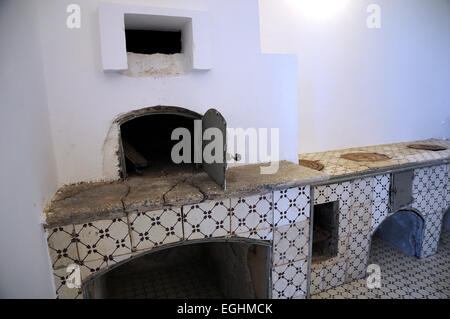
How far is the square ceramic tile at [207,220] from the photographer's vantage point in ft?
6.55

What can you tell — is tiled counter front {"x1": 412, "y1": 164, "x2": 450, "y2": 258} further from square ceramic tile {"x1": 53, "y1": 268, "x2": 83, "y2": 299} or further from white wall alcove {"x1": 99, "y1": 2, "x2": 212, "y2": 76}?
square ceramic tile {"x1": 53, "y1": 268, "x2": 83, "y2": 299}

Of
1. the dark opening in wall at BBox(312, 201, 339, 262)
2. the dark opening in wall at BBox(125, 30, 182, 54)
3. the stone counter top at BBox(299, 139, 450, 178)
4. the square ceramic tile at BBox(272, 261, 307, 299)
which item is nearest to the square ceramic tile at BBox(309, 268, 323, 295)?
the dark opening in wall at BBox(312, 201, 339, 262)

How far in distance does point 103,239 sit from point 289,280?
1491mm

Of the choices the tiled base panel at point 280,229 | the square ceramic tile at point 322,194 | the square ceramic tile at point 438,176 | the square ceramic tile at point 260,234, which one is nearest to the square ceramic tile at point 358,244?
the tiled base panel at point 280,229

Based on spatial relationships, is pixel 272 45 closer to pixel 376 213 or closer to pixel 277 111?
pixel 277 111

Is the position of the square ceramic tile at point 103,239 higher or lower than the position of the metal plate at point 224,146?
lower

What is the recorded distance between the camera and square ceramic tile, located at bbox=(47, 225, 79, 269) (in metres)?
1.74

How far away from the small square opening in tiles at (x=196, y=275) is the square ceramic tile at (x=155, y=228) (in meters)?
0.77

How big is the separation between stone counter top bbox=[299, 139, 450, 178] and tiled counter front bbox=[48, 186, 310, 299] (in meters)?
0.71

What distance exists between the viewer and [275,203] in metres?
2.24

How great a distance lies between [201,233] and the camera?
205 cm

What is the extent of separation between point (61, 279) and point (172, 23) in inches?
74.5

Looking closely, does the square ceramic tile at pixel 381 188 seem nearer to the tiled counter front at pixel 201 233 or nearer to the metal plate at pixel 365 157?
the metal plate at pixel 365 157

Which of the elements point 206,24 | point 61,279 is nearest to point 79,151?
point 61,279
